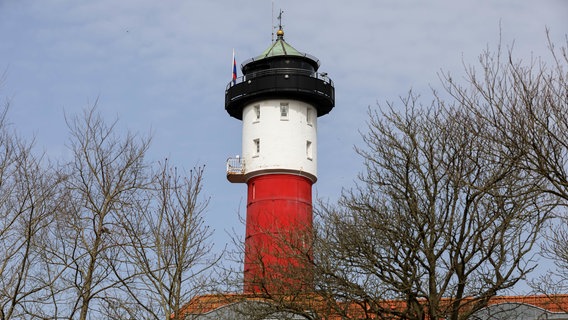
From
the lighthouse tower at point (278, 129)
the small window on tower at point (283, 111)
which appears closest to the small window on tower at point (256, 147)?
the lighthouse tower at point (278, 129)

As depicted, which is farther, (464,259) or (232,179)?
(232,179)

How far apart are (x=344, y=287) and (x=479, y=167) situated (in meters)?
4.06

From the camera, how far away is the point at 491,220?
16828 millimetres

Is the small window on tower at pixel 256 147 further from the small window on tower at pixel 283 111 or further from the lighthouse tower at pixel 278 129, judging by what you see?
the small window on tower at pixel 283 111

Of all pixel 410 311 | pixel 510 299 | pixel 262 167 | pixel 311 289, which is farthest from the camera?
pixel 262 167

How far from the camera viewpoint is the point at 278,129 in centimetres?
3866

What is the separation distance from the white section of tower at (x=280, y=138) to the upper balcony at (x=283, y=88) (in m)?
0.38

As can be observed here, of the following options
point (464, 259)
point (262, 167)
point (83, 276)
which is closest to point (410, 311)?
point (464, 259)

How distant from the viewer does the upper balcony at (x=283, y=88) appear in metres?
39.1

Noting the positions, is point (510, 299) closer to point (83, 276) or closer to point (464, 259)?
point (464, 259)

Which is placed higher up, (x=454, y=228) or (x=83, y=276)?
(x=454, y=228)

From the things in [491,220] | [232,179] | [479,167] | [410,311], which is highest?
[232,179]

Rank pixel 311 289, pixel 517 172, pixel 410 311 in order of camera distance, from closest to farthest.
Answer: pixel 517 172, pixel 410 311, pixel 311 289

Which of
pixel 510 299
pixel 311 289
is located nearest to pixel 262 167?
pixel 510 299
